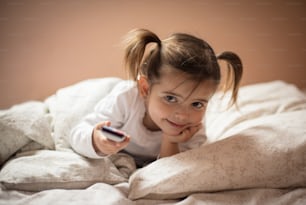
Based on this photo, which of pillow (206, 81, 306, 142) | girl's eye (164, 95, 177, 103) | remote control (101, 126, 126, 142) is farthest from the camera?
pillow (206, 81, 306, 142)

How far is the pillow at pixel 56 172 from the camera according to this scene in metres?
0.63

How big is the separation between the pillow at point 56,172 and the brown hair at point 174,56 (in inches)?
9.4

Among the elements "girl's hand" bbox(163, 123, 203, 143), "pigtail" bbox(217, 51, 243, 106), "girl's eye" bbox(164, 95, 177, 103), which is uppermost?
"pigtail" bbox(217, 51, 243, 106)

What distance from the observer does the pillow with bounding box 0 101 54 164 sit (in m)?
0.74

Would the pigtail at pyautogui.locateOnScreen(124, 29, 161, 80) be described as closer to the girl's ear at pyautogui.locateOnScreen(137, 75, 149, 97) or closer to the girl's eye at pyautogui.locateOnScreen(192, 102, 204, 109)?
the girl's ear at pyautogui.locateOnScreen(137, 75, 149, 97)

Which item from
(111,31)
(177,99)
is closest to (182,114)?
(177,99)

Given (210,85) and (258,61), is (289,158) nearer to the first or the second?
(210,85)

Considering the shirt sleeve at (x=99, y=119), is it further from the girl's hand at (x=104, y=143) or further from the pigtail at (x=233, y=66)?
the pigtail at (x=233, y=66)

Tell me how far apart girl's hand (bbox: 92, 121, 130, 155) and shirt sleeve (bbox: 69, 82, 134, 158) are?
0.05 ft

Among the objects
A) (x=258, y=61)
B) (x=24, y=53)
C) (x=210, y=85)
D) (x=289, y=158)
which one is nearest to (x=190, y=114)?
(x=210, y=85)

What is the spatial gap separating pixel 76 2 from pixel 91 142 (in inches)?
14.1

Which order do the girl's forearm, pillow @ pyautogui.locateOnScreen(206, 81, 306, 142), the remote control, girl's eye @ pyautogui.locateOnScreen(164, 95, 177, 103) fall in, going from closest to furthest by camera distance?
1. the remote control
2. girl's eye @ pyautogui.locateOnScreen(164, 95, 177, 103)
3. the girl's forearm
4. pillow @ pyautogui.locateOnScreen(206, 81, 306, 142)

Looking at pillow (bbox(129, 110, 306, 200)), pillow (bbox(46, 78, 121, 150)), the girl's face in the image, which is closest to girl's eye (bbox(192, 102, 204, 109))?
the girl's face

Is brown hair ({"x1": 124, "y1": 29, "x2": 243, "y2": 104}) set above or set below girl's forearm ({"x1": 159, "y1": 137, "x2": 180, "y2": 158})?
above
